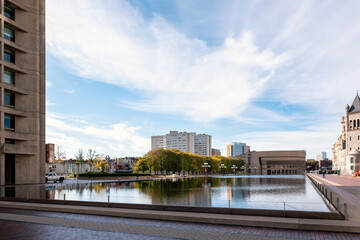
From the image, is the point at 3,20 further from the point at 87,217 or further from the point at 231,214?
the point at 231,214

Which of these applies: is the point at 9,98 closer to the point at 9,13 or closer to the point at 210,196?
the point at 9,13

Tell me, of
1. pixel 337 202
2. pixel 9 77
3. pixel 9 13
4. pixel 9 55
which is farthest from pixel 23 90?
pixel 337 202

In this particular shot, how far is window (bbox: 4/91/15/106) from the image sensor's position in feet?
173

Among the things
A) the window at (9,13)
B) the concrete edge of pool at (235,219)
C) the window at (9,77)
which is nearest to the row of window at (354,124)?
the window at (9,77)

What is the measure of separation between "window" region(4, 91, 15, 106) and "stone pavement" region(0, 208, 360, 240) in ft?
140

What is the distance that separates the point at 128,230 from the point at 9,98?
48.7m

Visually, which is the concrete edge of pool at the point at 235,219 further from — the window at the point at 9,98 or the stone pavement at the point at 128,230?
the window at the point at 9,98

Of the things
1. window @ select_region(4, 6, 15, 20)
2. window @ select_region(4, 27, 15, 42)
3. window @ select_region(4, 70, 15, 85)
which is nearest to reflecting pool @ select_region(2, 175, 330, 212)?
window @ select_region(4, 70, 15, 85)

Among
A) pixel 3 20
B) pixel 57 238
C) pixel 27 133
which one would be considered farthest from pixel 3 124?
pixel 57 238

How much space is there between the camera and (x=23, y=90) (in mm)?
53875

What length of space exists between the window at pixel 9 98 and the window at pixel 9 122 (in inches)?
85.3

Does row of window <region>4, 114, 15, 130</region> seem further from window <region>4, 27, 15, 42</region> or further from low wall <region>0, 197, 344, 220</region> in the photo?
low wall <region>0, 197, 344, 220</region>

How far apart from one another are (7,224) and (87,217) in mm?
3569

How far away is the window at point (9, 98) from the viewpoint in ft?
173
